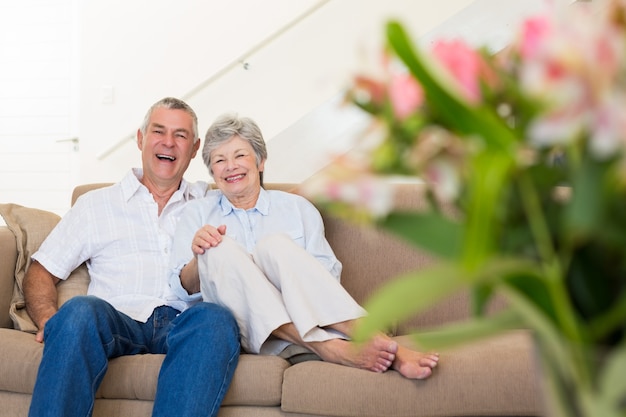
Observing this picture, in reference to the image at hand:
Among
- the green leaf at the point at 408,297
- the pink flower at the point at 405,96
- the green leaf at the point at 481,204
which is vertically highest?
the pink flower at the point at 405,96

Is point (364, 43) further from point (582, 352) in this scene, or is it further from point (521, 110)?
point (582, 352)

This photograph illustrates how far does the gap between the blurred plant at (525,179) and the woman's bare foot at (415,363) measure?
1.51 m

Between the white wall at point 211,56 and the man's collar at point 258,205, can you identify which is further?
the white wall at point 211,56

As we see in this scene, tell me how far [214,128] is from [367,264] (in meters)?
0.67

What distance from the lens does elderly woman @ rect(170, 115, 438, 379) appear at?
226 cm

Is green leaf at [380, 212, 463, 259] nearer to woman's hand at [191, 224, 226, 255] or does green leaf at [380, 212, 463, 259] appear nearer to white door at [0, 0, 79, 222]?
woman's hand at [191, 224, 226, 255]

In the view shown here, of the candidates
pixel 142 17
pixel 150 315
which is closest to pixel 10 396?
pixel 150 315

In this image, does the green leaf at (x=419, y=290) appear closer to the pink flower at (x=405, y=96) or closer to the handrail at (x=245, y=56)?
the pink flower at (x=405, y=96)

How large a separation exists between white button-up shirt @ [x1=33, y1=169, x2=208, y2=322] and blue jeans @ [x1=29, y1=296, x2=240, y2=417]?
349mm

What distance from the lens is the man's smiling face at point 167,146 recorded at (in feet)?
9.46

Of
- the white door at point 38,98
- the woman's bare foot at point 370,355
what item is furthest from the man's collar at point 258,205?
the white door at point 38,98

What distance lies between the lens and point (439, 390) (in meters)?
2.06

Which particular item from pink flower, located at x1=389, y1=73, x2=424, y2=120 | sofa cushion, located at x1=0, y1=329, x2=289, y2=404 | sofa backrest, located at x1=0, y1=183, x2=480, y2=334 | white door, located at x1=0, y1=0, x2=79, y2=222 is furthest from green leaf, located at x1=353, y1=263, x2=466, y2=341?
white door, located at x1=0, y1=0, x2=79, y2=222

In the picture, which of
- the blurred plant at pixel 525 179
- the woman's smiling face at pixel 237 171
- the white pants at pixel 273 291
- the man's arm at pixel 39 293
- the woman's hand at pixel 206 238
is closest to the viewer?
the blurred plant at pixel 525 179
